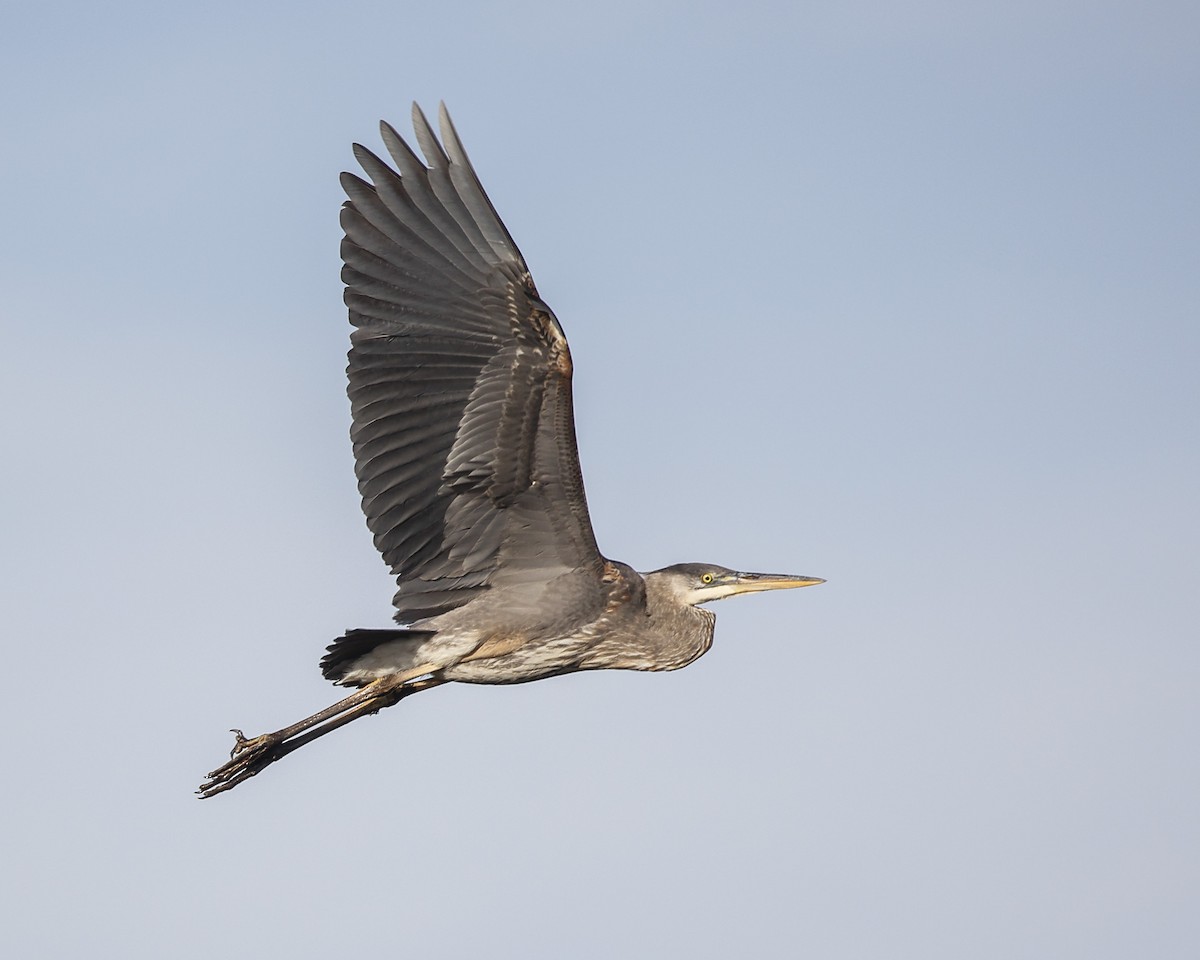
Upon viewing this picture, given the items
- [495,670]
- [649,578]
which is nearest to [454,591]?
[495,670]

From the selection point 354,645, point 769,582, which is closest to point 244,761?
point 354,645

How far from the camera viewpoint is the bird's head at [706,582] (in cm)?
1320

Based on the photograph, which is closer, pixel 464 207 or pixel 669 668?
pixel 464 207

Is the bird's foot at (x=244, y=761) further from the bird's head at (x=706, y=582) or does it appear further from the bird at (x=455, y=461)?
the bird's head at (x=706, y=582)

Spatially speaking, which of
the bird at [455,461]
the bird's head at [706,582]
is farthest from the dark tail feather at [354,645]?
the bird's head at [706,582]

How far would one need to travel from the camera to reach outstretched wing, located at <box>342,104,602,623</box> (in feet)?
38.2

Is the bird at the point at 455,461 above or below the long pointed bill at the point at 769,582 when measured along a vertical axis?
above

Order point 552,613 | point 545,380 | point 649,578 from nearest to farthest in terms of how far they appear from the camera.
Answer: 1. point 545,380
2. point 552,613
3. point 649,578

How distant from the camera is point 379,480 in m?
12.1

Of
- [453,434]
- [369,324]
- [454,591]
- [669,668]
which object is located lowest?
[669,668]

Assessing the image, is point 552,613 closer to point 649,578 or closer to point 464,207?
point 649,578

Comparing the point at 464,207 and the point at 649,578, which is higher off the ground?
the point at 464,207

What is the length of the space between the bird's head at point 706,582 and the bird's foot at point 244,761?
258cm

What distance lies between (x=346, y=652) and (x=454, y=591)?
0.74 meters
